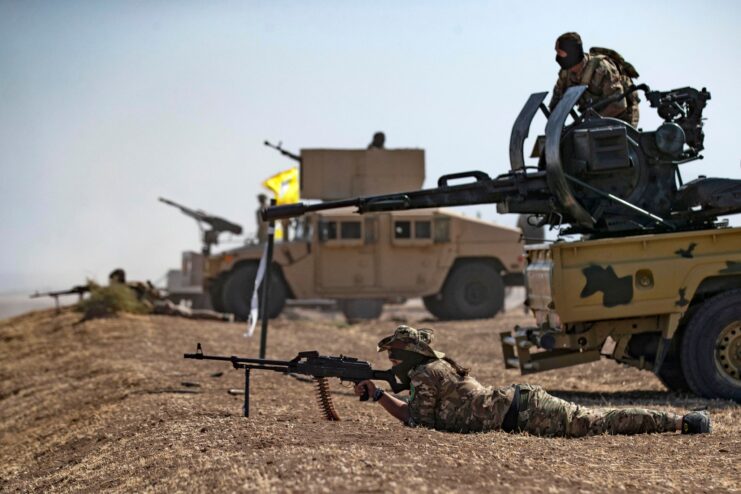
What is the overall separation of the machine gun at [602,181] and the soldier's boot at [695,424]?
286 centimetres

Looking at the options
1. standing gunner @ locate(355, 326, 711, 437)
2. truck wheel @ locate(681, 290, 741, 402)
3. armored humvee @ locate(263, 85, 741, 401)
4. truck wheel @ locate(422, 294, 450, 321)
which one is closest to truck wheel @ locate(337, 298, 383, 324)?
truck wheel @ locate(422, 294, 450, 321)

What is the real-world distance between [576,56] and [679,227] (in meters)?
1.94

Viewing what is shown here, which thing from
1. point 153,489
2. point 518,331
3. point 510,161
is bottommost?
point 153,489

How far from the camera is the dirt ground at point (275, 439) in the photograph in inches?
231

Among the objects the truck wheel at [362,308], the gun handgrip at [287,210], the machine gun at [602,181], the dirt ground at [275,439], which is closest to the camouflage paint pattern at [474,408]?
the dirt ground at [275,439]

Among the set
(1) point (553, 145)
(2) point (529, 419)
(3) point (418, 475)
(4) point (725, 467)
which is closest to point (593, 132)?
(1) point (553, 145)

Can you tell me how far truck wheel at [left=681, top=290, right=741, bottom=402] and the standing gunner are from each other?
243 cm

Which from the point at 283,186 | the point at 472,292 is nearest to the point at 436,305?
the point at 472,292

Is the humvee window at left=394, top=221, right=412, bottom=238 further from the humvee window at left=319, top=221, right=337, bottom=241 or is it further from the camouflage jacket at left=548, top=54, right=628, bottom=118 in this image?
the camouflage jacket at left=548, top=54, right=628, bottom=118

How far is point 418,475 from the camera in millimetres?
5637

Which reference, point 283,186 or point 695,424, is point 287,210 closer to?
point 283,186

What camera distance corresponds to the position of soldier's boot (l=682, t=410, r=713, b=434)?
7891 mm

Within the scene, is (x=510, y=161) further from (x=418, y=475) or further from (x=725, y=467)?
(x=418, y=475)

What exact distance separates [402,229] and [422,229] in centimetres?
40
